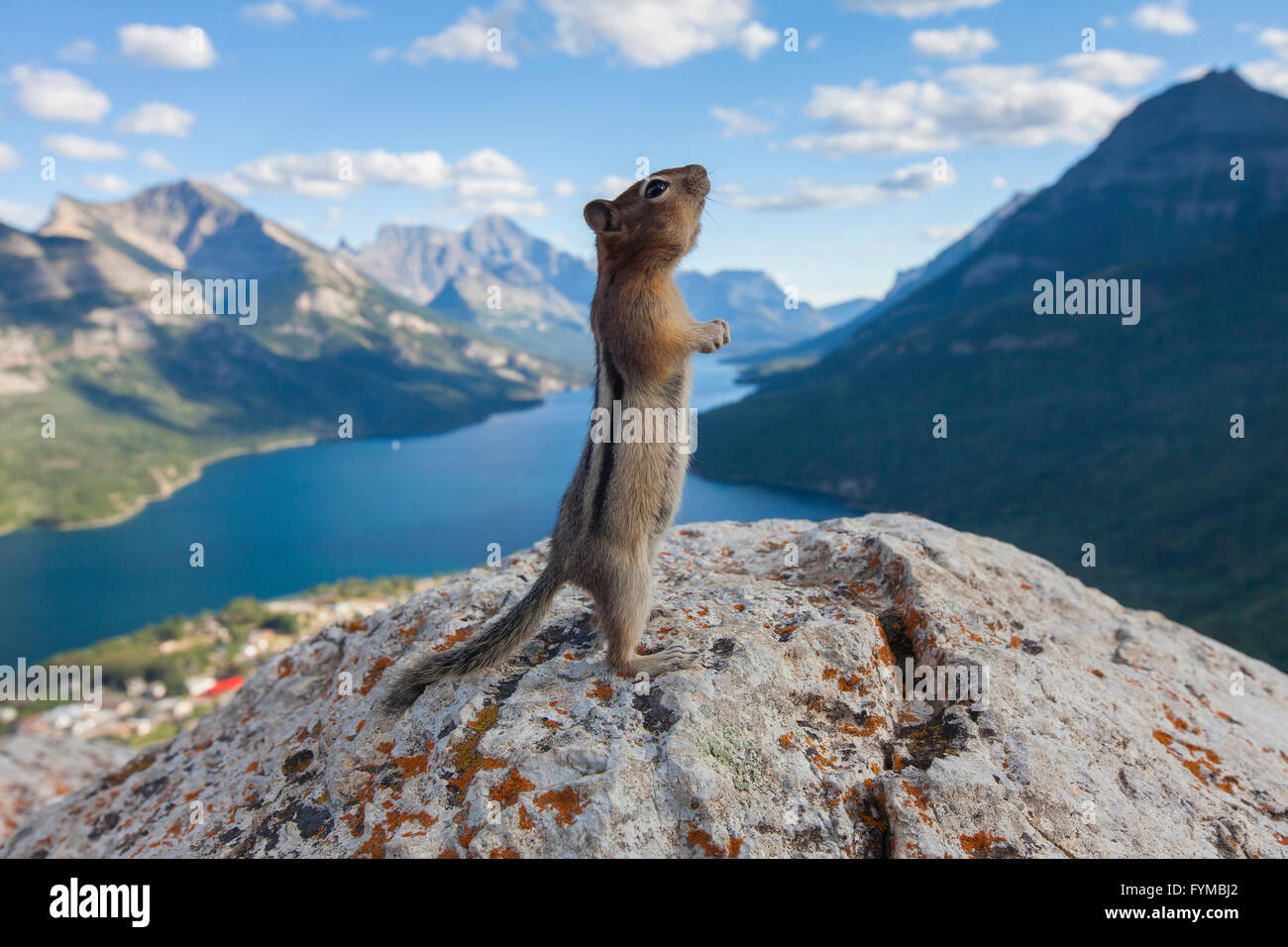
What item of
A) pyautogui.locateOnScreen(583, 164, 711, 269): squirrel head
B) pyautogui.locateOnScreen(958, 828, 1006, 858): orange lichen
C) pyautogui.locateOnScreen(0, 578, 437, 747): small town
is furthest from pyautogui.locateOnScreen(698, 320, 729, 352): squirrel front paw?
pyautogui.locateOnScreen(0, 578, 437, 747): small town

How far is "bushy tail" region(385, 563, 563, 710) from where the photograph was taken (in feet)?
21.9

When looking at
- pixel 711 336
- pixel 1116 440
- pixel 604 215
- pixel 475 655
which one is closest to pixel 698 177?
pixel 604 215

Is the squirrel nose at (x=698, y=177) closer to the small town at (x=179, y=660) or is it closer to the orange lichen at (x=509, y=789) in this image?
the orange lichen at (x=509, y=789)

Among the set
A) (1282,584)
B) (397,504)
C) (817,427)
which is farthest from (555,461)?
(1282,584)

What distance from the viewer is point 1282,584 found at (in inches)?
2945

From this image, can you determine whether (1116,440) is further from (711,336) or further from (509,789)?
(509,789)

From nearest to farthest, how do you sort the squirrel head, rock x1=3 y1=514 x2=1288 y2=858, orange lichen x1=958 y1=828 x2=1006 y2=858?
orange lichen x1=958 y1=828 x2=1006 y2=858 → rock x1=3 y1=514 x2=1288 y2=858 → the squirrel head

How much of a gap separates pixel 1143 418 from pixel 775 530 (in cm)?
15171

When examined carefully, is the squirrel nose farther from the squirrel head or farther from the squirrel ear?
the squirrel ear

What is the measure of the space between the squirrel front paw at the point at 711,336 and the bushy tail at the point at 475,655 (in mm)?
3073

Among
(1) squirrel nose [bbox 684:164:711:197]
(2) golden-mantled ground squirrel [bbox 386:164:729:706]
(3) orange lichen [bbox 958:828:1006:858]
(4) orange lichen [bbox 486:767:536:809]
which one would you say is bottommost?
(3) orange lichen [bbox 958:828:1006:858]

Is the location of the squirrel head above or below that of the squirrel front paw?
above

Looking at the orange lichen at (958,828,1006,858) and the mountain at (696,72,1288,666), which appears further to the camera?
the mountain at (696,72,1288,666)
